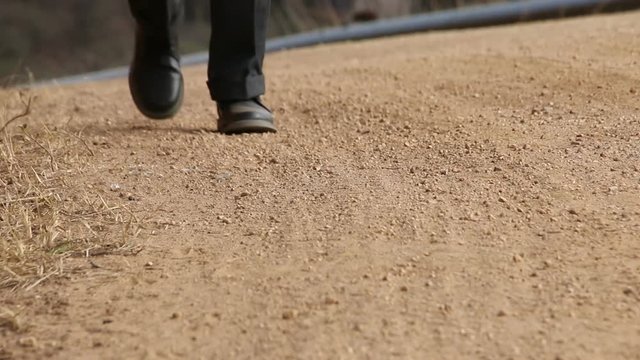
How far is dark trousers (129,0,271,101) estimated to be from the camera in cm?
336

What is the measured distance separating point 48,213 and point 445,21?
4628 millimetres

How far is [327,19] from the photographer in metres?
7.84

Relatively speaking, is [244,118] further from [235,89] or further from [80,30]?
[80,30]

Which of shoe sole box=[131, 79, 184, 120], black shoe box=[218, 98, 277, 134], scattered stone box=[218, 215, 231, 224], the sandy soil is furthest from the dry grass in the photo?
black shoe box=[218, 98, 277, 134]

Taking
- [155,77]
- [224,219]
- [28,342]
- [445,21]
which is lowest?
[445,21]

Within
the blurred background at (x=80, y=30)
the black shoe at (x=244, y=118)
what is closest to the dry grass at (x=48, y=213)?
the black shoe at (x=244, y=118)

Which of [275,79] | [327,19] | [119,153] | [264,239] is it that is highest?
[264,239]

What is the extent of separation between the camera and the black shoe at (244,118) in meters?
3.40

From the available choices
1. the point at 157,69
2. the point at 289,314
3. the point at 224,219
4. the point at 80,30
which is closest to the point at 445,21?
the point at 80,30

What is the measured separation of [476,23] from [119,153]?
154 inches

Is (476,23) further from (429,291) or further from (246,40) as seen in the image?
(429,291)

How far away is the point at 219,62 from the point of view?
135 inches

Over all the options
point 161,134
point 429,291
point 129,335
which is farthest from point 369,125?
point 129,335

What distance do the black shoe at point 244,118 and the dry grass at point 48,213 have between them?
1.49 ft
